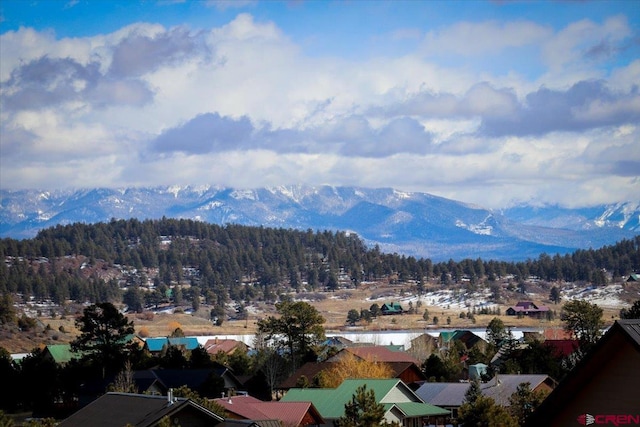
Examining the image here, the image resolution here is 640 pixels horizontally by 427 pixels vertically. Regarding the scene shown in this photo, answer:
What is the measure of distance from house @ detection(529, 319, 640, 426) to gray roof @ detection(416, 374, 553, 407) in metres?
51.1

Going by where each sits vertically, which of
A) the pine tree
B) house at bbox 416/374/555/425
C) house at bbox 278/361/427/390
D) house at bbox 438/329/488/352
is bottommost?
house at bbox 416/374/555/425

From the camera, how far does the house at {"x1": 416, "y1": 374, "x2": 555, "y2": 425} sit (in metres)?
62.3

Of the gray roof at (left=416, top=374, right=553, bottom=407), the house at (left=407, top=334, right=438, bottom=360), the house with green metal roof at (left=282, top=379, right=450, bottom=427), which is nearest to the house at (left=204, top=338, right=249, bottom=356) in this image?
the house at (left=407, top=334, right=438, bottom=360)

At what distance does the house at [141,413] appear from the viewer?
31094 millimetres

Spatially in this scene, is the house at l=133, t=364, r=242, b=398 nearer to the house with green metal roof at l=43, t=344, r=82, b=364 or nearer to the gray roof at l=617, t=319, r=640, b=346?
the house with green metal roof at l=43, t=344, r=82, b=364

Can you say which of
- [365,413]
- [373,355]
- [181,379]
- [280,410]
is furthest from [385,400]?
[365,413]

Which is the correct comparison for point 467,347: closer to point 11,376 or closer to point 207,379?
point 207,379

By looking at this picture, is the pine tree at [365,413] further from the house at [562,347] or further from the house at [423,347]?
the house at [423,347]

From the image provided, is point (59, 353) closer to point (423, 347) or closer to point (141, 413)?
point (423, 347)

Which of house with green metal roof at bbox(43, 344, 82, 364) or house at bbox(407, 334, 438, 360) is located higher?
house with green metal roof at bbox(43, 344, 82, 364)

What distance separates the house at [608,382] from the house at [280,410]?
4180 centimetres

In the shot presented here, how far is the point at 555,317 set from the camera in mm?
190375

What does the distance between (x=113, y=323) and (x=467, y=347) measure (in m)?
49.0

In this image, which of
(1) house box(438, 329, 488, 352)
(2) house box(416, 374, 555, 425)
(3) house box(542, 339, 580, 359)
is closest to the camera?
(2) house box(416, 374, 555, 425)
